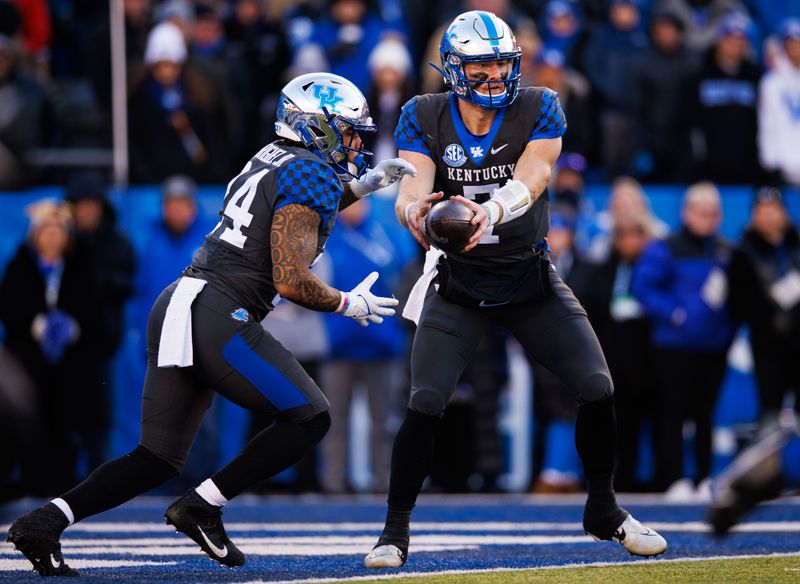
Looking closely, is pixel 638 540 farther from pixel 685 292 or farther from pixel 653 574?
pixel 685 292

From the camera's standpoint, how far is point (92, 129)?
10875 millimetres

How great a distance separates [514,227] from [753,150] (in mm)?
5533

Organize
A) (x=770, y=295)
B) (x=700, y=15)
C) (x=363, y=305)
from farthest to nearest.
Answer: (x=700, y=15)
(x=770, y=295)
(x=363, y=305)

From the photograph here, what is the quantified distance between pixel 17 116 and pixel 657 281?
4504 millimetres

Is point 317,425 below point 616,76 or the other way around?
below

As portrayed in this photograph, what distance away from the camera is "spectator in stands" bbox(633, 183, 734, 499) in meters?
9.67

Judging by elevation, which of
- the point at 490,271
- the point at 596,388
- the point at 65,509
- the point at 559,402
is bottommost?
the point at 559,402

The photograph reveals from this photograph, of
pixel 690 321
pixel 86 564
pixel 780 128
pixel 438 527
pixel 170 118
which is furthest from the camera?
pixel 780 128

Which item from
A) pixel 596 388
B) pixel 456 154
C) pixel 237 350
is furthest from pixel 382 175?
pixel 596 388

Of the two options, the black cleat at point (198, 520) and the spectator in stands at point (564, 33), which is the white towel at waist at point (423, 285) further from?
the spectator in stands at point (564, 33)

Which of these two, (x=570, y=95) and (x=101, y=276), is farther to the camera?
(x=570, y=95)

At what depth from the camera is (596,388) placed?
5656 millimetres

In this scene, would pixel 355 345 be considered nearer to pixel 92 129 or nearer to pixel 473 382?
pixel 473 382

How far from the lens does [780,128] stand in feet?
35.4
